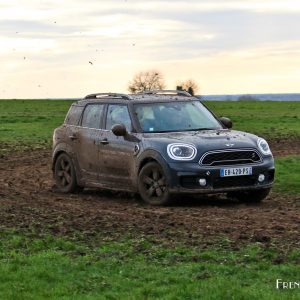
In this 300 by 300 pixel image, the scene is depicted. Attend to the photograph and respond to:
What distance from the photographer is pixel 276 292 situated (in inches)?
271

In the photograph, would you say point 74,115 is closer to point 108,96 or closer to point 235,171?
point 108,96

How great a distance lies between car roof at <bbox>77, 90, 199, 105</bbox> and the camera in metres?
13.9

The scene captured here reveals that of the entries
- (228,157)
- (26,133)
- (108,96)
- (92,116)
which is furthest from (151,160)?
(26,133)

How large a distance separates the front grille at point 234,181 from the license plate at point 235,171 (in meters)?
0.08

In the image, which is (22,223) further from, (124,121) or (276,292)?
(276,292)

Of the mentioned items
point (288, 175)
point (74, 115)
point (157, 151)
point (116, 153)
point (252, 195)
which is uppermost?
point (74, 115)

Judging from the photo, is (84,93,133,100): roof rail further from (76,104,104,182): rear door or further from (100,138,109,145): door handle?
(100,138,109,145): door handle

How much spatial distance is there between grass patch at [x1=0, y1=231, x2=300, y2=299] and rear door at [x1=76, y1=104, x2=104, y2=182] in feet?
15.6

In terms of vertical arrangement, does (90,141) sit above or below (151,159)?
above

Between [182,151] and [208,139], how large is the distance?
20.5 inches

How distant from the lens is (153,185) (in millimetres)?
12617

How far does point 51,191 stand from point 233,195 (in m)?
3.40

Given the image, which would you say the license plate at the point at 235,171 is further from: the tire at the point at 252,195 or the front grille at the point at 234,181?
the tire at the point at 252,195

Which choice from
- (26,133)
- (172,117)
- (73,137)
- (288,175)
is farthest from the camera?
(26,133)
